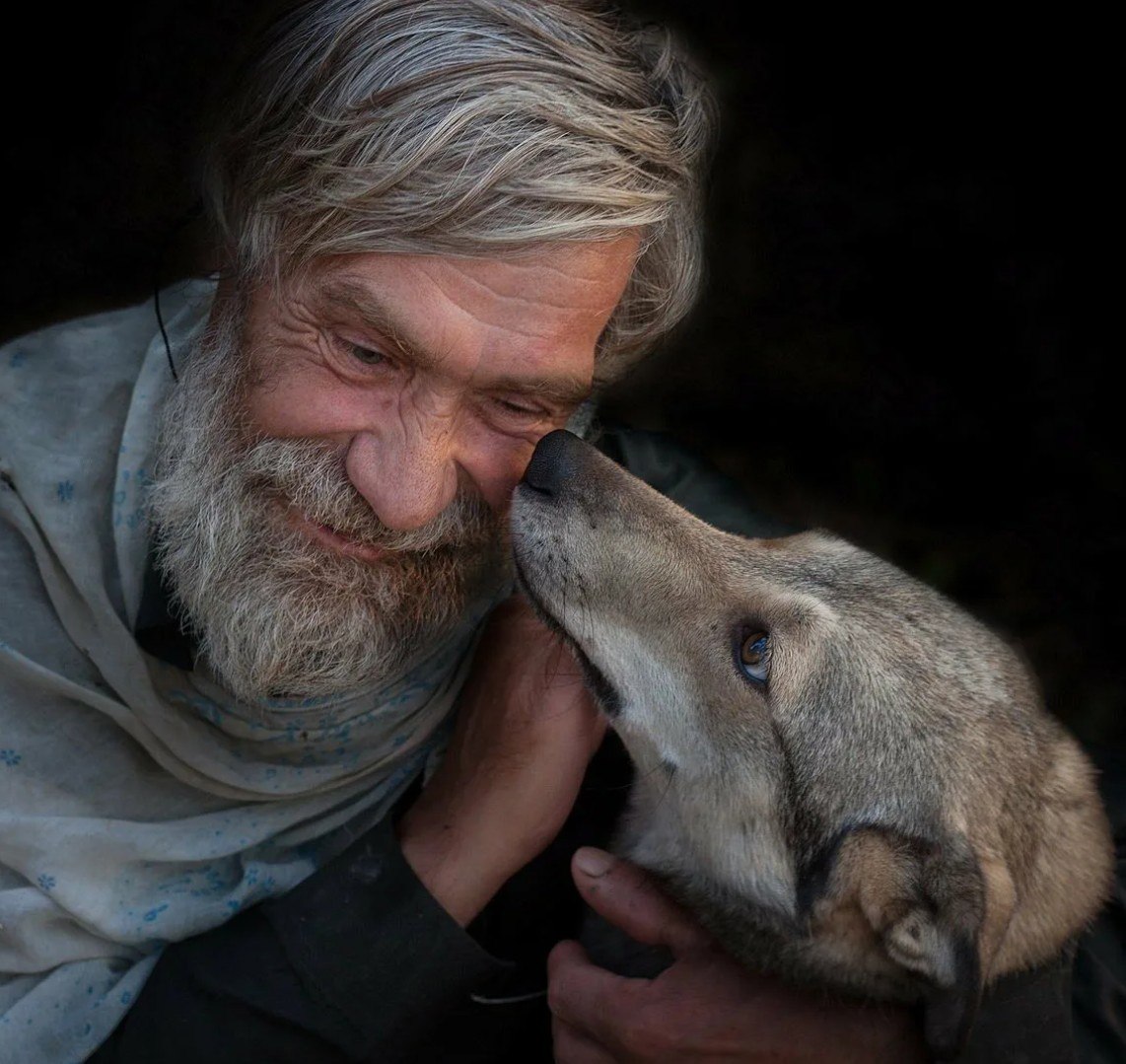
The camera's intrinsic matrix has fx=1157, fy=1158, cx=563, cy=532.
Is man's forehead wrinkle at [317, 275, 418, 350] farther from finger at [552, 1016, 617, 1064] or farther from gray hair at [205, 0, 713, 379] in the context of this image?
finger at [552, 1016, 617, 1064]

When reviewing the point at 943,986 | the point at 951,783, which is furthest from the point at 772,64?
the point at 943,986

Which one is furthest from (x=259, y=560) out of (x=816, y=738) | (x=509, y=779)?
(x=816, y=738)

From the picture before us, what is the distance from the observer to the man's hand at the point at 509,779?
253cm

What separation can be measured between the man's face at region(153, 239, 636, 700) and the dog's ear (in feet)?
3.30

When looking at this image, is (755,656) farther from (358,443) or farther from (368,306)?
(368,306)

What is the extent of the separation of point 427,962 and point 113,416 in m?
1.39

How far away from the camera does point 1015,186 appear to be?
12.0ft

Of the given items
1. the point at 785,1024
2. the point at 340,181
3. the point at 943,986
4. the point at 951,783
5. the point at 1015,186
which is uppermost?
the point at 340,181

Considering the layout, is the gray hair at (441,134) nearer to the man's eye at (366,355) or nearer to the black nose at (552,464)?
the man's eye at (366,355)

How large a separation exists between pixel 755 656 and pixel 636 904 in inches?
24.4

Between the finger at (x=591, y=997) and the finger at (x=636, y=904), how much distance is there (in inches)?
4.6

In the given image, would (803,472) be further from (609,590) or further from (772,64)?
(609,590)

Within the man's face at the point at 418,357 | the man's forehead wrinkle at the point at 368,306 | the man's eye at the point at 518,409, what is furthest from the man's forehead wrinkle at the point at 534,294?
the man's eye at the point at 518,409

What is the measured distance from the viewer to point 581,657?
7.67ft
